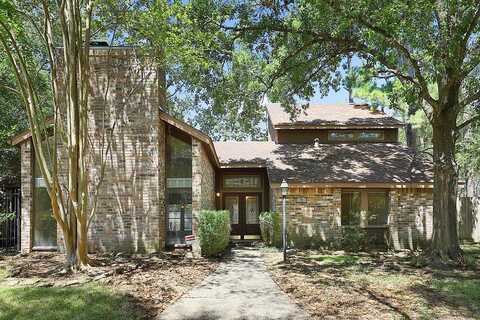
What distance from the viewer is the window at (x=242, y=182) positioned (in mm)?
19891

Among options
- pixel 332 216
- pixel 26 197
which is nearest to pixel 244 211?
pixel 332 216

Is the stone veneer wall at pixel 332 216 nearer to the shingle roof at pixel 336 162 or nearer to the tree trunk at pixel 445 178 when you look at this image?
the shingle roof at pixel 336 162

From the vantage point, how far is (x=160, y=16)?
10445 millimetres

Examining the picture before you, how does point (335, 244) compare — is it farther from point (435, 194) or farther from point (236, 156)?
point (236, 156)

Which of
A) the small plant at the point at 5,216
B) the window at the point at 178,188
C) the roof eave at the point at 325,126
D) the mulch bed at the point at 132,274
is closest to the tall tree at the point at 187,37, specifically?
the window at the point at 178,188

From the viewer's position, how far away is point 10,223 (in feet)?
48.6

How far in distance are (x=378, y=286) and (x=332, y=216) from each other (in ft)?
22.9

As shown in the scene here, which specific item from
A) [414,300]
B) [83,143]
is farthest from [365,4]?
[83,143]

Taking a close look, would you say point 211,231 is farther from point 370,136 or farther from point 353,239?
point 370,136

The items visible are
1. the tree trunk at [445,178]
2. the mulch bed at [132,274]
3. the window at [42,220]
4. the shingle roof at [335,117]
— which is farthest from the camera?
the shingle roof at [335,117]

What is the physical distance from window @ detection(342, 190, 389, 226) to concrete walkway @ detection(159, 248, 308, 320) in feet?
20.9

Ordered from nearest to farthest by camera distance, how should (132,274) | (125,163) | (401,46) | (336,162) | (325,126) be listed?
(132,274) → (401,46) → (125,163) → (336,162) → (325,126)

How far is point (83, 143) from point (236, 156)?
34.2 feet

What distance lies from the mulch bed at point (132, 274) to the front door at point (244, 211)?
7016 millimetres
